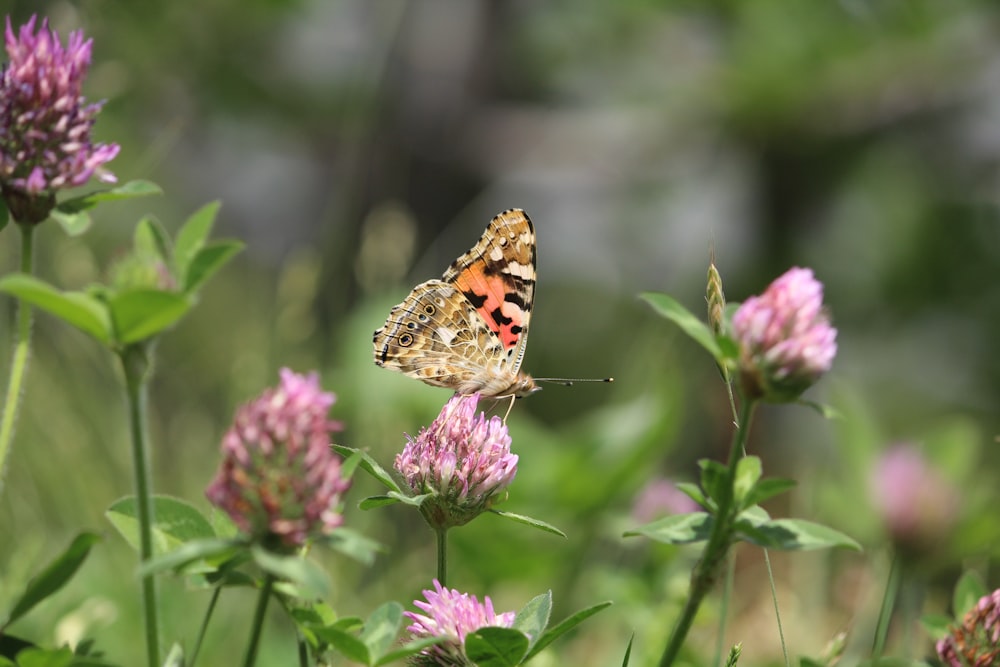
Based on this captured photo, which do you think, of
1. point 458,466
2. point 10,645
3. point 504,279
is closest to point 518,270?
point 504,279

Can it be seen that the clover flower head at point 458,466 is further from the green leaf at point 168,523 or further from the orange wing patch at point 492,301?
the orange wing patch at point 492,301

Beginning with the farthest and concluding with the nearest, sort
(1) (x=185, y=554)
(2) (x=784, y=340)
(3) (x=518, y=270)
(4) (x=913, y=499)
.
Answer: (4) (x=913, y=499) → (3) (x=518, y=270) → (2) (x=784, y=340) → (1) (x=185, y=554)

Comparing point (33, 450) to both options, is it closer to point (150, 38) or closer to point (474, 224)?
point (150, 38)

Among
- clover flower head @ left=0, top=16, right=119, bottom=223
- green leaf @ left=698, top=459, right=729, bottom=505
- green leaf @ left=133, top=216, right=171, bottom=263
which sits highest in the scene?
clover flower head @ left=0, top=16, right=119, bottom=223

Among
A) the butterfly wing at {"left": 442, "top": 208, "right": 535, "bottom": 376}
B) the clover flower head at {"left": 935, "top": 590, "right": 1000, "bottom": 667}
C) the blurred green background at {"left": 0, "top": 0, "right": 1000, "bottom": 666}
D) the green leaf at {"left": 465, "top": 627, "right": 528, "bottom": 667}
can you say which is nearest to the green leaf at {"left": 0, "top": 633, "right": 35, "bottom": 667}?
the green leaf at {"left": 465, "top": 627, "right": 528, "bottom": 667}

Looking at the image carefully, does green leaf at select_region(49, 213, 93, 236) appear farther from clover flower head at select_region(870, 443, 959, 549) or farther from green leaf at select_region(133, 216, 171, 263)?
clover flower head at select_region(870, 443, 959, 549)

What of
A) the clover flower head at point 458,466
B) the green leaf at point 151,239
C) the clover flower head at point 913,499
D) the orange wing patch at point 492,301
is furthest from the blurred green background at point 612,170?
the green leaf at point 151,239

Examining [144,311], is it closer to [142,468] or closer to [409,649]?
[142,468]
